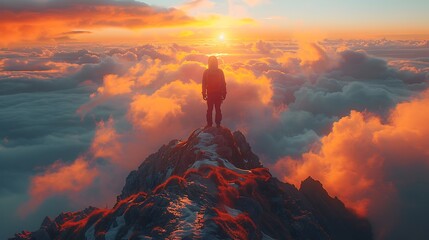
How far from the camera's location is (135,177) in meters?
40.5

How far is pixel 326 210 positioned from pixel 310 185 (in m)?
8.76

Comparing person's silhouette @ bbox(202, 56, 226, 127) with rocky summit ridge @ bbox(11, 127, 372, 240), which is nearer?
rocky summit ridge @ bbox(11, 127, 372, 240)

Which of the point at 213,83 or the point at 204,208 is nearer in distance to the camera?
the point at 204,208

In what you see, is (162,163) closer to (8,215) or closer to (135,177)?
(135,177)

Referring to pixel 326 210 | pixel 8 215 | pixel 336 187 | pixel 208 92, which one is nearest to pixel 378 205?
pixel 336 187

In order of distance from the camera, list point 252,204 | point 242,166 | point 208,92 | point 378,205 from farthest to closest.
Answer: point 378,205
point 242,166
point 208,92
point 252,204

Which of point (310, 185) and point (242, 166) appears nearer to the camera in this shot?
point (242, 166)

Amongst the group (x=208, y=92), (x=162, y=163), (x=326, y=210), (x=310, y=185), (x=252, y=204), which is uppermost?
(x=208, y=92)

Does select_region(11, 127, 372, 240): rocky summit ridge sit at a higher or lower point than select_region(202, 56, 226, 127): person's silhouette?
lower

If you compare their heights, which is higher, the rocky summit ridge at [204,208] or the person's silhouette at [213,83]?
the person's silhouette at [213,83]

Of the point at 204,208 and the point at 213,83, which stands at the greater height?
the point at 213,83

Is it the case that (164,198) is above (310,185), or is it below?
above

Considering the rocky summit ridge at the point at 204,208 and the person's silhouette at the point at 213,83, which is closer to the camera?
the rocky summit ridge at the point at 204,208

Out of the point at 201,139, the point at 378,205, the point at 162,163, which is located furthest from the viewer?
the point at 378,205
